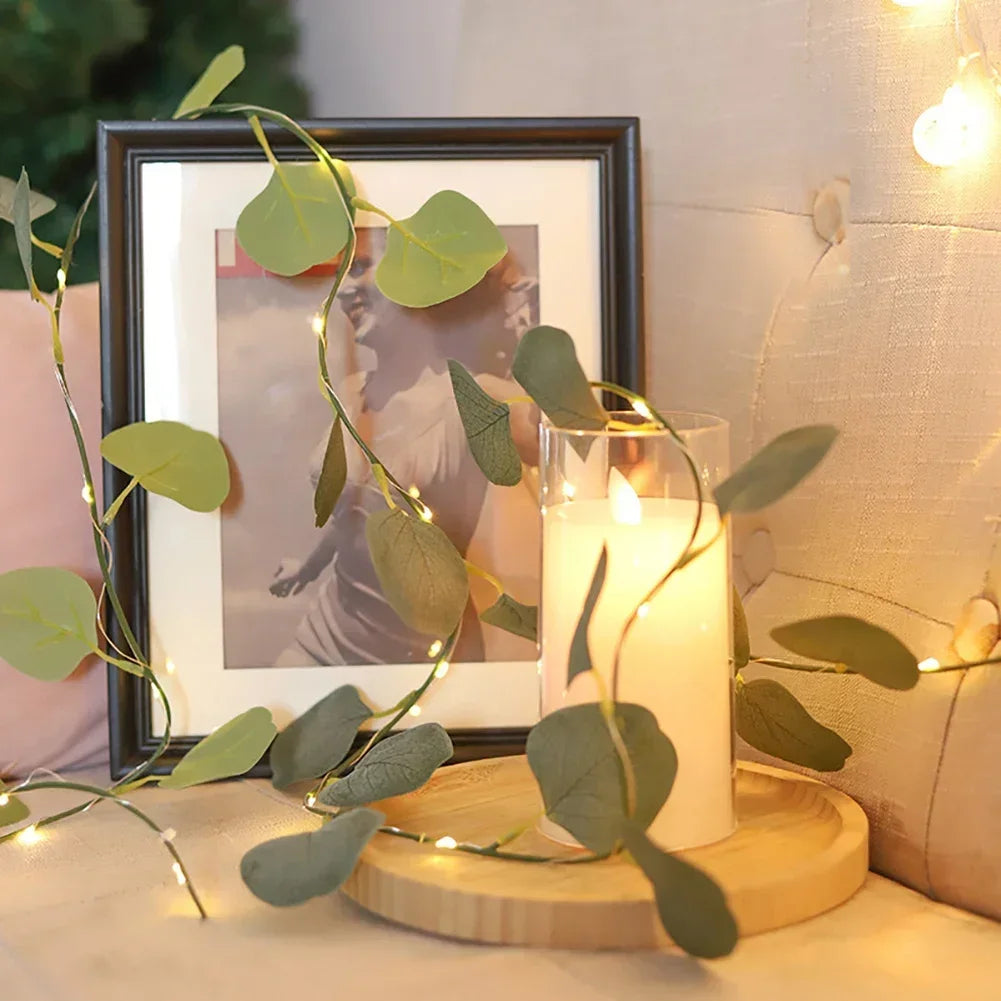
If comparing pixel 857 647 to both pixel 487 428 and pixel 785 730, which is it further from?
pixel 487 428

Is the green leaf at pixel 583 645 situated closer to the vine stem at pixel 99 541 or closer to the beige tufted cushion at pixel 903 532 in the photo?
the beige tufted cushion at pixel 903 532

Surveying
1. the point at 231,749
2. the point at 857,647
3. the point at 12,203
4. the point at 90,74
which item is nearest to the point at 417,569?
the point at 231,749

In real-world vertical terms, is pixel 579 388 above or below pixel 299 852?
above

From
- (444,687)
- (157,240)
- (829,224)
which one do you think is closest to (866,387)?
(829,224)

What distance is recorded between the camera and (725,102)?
78cm

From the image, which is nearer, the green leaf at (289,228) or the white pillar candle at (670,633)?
the white pillar candle at (670,633)

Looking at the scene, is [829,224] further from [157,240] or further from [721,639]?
[157,240]

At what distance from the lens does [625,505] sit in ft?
2.02

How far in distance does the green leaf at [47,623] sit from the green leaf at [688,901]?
40 cm

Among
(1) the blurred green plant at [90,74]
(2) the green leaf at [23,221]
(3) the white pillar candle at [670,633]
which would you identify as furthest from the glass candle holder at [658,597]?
(1) the blurred green plant at [90,74]

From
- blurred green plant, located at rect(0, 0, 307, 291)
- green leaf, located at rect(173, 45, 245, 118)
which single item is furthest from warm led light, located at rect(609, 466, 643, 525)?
blurred green plant, located at rect(0, 0, 307, 291)

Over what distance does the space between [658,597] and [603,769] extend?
0.34 ft

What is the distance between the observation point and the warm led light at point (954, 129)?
604 millimetres

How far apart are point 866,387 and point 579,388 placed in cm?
20
